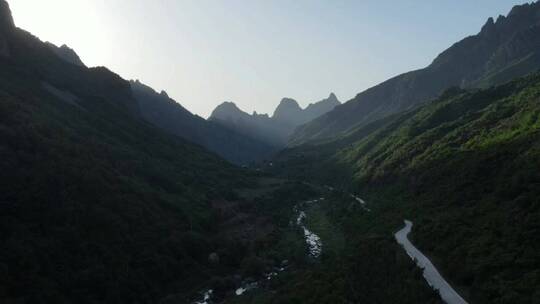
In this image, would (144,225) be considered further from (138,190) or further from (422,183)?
(422,183)

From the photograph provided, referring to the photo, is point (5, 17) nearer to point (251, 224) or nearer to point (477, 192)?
point (251, 224)

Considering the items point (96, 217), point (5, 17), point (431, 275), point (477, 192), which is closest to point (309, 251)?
point (477, 192)

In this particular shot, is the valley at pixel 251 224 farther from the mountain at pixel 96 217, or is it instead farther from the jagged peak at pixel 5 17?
the jagged peak at pixel 5 17

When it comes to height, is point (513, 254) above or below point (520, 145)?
below

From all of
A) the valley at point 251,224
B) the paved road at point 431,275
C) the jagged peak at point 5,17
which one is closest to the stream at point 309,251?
the valley at point 251,224

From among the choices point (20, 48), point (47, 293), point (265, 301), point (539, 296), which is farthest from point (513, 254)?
point (20, 48)

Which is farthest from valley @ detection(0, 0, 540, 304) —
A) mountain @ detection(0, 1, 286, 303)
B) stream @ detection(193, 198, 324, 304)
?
stream @ detection(193, 198, 324, 304)
